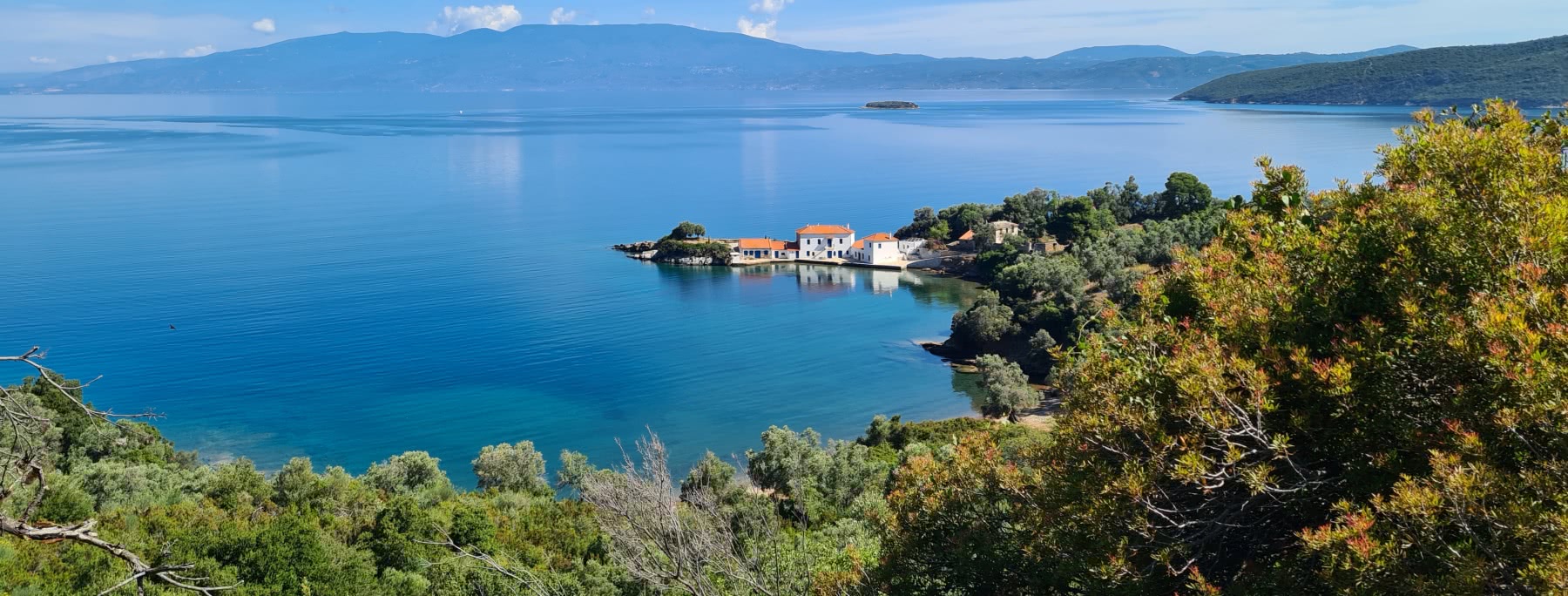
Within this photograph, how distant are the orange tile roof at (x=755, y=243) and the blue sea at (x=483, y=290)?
3109mm

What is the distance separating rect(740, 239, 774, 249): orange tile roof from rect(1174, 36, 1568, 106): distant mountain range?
294ft

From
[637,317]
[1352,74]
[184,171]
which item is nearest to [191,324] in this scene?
[637,317]

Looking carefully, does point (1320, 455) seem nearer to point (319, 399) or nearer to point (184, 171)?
point (319, 399)

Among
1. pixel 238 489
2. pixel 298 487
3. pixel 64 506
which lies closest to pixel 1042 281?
pixel 298 487

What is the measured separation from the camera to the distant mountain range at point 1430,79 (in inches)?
A: 4833

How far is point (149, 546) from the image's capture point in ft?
35.1

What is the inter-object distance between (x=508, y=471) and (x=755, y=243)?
35.0 metres

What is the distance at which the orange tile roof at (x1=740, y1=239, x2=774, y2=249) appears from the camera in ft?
180

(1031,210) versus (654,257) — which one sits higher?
(1031,210)

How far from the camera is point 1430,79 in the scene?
146 meters

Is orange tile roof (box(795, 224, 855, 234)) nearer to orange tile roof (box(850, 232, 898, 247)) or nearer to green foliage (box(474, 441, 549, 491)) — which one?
orange tile roof (box(850, 232, 898, 247))

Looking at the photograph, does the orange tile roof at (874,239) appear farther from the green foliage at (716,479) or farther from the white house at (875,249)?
the green foliage at (716,479)

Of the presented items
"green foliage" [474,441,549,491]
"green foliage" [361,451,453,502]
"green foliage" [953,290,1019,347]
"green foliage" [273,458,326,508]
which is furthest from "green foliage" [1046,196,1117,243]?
"green foliage" [273,458,326,508]

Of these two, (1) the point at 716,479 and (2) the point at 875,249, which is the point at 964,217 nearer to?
(2) the point at 875,249
